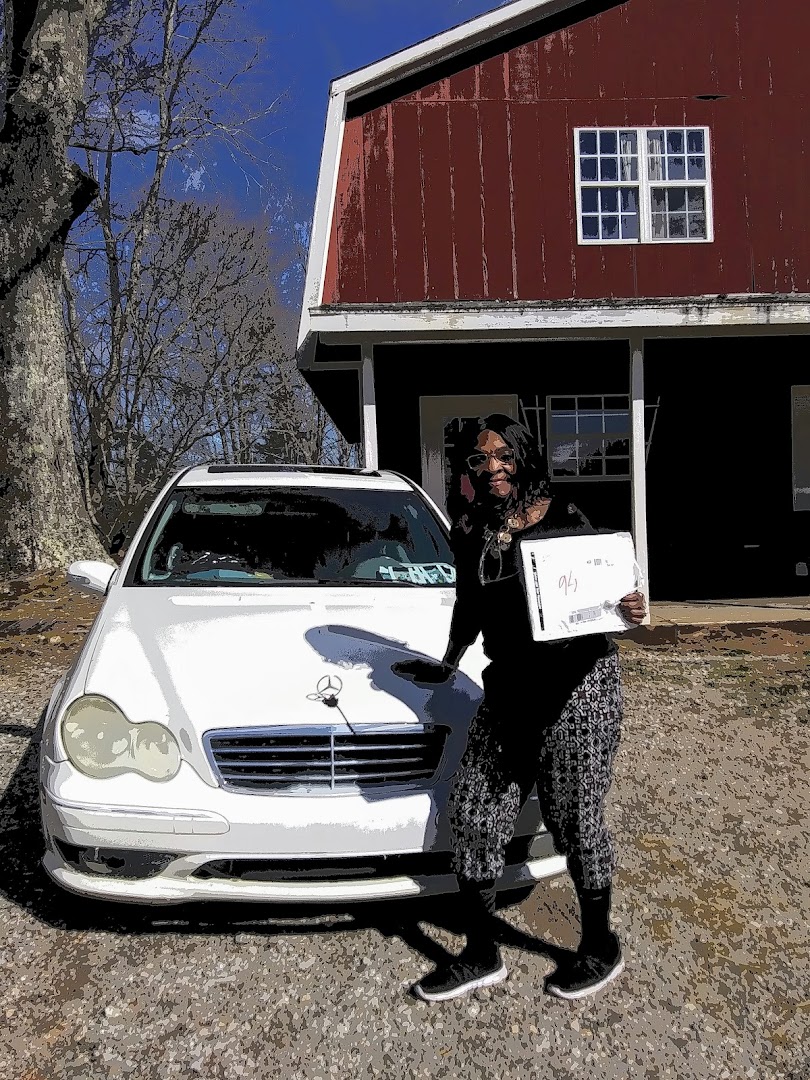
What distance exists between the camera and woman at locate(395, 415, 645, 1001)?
2250 mm

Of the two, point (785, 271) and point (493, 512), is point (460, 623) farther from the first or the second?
point (785, 271)

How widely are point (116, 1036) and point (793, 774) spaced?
139 inches

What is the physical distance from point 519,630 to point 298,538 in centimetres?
226

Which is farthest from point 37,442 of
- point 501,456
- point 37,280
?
point 501,456

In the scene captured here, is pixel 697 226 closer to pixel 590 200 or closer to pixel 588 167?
pixel 590 200

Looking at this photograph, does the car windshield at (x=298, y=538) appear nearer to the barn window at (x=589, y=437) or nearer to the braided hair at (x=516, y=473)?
the braided hair at (x=516, y=473)

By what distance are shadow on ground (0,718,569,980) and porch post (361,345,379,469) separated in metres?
5.50

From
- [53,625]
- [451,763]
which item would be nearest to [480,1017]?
[451,763]

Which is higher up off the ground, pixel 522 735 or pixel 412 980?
pixel 522 735

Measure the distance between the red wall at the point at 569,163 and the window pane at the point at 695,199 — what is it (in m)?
0.21

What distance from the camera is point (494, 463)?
92.0 inches

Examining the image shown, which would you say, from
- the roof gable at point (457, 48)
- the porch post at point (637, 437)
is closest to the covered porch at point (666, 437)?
the porch post at point (637, 437)

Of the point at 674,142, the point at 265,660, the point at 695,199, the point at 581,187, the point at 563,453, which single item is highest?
the point at 674,142

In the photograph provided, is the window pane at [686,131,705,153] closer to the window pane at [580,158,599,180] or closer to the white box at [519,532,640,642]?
the window pane at [580,158,599,180]
